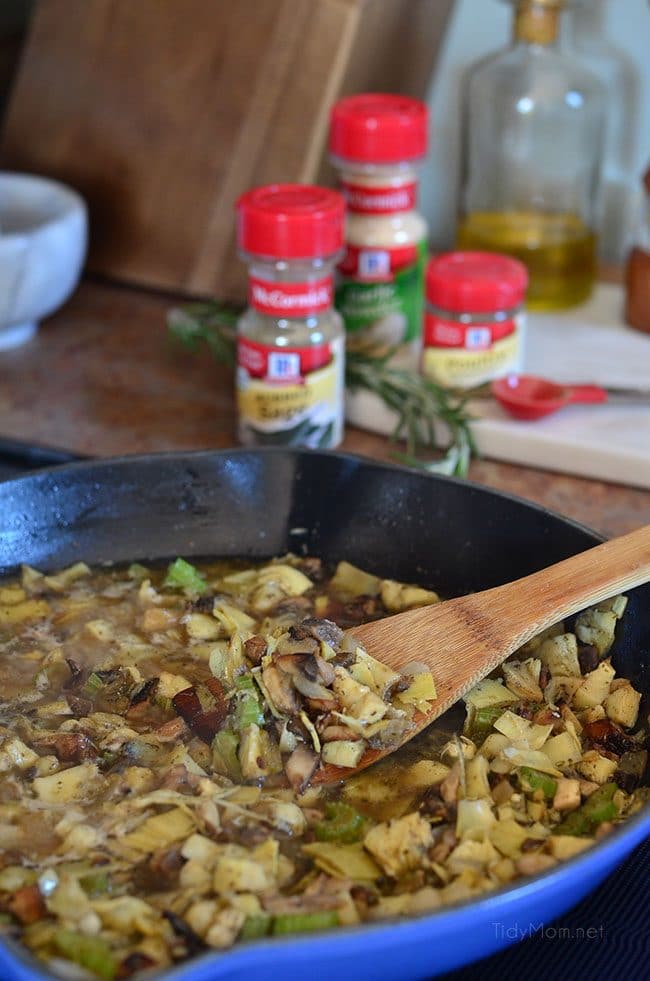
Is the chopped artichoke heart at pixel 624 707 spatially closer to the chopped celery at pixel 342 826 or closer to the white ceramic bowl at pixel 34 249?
the chopped celery at pixel 342 826

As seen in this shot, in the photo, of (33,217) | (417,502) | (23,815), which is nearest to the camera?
(23,815)

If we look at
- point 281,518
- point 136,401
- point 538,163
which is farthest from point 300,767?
point 538,163

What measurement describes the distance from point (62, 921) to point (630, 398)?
960mm

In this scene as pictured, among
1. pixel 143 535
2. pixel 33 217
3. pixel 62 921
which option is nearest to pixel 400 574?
pixel 143 535

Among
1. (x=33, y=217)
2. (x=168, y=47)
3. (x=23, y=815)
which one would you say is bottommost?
(x=23, y=815)

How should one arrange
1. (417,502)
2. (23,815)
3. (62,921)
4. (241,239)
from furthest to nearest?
(241,239)
(417,502)
(23,815)
(62,921)

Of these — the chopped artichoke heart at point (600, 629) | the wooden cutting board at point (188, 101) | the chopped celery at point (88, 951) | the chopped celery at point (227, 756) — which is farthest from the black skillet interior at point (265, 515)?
the wooden cutting board at point (188, 101)

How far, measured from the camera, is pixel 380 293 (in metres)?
1.60

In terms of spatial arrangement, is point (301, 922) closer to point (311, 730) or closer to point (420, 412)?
point (311, 730)

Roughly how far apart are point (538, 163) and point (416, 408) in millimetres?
534

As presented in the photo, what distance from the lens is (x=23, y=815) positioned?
918mm

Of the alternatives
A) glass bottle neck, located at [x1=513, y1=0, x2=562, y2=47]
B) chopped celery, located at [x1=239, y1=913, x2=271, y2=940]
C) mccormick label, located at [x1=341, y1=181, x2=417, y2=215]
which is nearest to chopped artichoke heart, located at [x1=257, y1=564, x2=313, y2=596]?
chopped celery, located at [x1=239, y1=913, x2=271, y2=940]

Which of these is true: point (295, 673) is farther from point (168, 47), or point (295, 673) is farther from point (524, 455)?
point (168, 47)

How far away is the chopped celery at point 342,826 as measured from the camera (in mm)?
903
